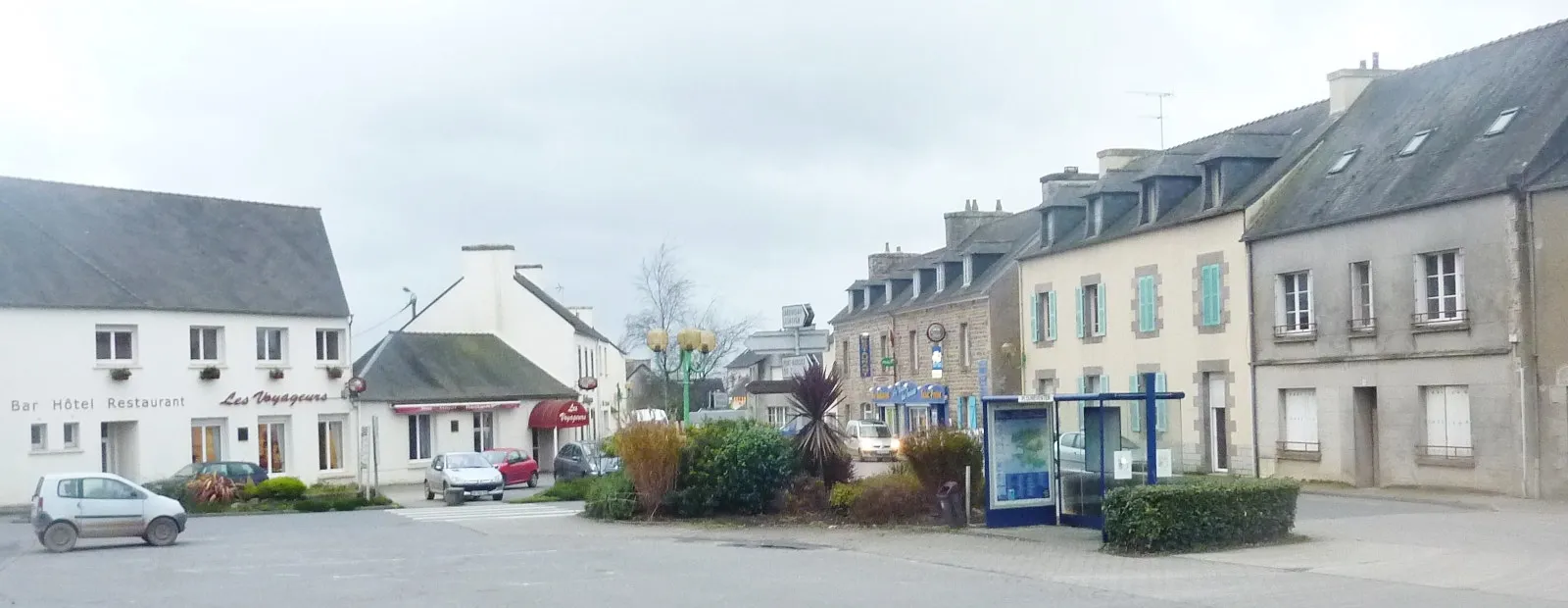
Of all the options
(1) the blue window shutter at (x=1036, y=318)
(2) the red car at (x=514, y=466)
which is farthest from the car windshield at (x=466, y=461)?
(1) the blue window shutter at (x=1036, y=318)

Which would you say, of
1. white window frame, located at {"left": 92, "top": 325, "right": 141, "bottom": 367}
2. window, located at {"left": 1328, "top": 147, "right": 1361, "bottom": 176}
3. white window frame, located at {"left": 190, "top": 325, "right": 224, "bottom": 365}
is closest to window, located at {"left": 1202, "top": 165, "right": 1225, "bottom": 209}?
window, located at {"left": 1328, "top": 147, "right": 1361, "bottom": 176}

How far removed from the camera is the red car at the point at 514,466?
141 feet

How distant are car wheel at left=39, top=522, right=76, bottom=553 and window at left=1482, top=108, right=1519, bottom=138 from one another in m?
24.8

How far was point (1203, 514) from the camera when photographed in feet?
56.7

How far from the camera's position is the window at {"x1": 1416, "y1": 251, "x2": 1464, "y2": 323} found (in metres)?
25.9

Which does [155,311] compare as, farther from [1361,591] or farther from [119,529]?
[1361,591]

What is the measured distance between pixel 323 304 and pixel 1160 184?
2488 cm

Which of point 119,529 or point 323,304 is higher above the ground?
point 323,304

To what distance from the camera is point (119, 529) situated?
24484mm

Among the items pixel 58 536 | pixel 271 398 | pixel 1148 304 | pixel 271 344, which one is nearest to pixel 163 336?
pixel 271 398

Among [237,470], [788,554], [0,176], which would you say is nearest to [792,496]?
[788,554]

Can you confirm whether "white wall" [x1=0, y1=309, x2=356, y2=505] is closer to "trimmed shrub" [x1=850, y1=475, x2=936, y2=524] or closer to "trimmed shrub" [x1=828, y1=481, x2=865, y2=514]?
"trimmed shrub" [x1=828, y1=481, x2=865, y2=514]

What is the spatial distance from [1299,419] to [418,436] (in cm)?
2870

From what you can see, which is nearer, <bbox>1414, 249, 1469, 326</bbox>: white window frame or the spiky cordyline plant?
the spiky cordyline plant
